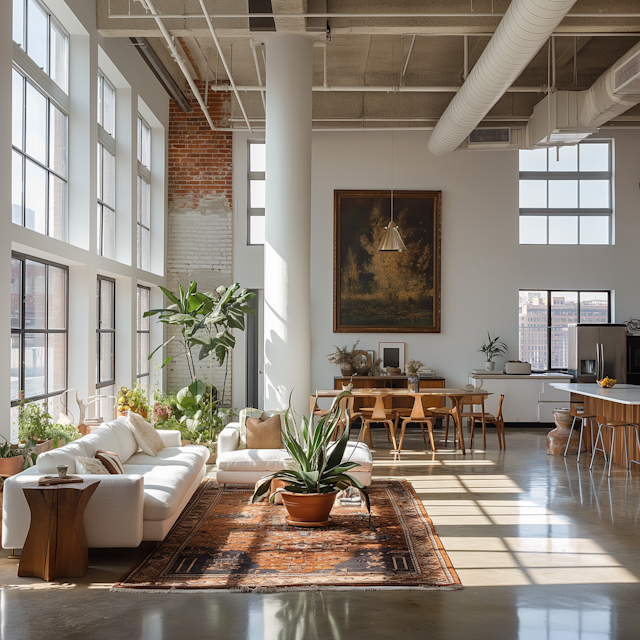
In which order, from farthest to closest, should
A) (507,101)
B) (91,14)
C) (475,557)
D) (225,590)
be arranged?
1. (507,101)
2. (91,14)
3. (475,557)
4. (225,590)

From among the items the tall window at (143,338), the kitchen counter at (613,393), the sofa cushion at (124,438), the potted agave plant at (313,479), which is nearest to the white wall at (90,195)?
the tall window at (143,338)

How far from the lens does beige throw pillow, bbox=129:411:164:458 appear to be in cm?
671

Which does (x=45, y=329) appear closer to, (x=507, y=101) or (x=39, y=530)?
(x=39, y=530)

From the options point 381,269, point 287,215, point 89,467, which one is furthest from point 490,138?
point 89,467

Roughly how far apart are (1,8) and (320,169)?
7161mm

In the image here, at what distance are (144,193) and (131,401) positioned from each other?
4.20 metres

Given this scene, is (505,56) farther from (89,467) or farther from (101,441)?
(89,467)

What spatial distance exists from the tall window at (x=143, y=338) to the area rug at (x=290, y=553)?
4.70 meters

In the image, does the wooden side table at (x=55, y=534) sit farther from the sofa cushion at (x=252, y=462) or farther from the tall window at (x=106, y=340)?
the tall window at (x=106, y=340)

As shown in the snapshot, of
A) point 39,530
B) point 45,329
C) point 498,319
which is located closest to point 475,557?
point 39,530

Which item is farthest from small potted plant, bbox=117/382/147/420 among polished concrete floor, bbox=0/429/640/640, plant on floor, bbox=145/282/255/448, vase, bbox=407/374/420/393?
vase, bbox=407/374/420/393

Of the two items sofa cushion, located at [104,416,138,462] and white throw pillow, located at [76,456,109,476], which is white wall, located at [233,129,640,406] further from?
white throw pillow, located at [76,456,109,476]

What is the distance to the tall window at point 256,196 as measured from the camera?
39.7 ft

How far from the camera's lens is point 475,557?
4738 millimetres
